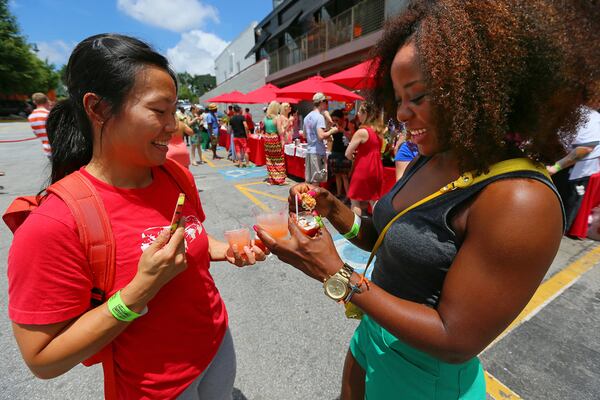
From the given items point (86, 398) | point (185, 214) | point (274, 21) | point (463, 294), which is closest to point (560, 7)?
point (463, 294)

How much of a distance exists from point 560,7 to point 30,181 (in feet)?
36.4

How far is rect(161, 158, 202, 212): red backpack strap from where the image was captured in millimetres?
1430

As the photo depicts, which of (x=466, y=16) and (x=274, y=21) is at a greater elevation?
(x=274, y=21)

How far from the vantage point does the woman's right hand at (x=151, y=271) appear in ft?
3.17

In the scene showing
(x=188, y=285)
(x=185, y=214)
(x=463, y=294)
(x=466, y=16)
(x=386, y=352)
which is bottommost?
(x=386, y=352)

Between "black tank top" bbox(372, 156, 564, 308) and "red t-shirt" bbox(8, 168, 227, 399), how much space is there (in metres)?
0.83

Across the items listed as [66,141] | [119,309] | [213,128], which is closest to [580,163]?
[119,309]

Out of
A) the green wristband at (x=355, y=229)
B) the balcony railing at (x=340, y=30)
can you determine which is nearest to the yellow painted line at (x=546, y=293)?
the green wristband at (x=355, y=229)

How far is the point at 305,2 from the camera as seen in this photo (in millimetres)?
20203

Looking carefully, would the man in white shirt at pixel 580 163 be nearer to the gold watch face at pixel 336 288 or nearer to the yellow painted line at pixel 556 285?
the yellow painted line at pixel 556 285

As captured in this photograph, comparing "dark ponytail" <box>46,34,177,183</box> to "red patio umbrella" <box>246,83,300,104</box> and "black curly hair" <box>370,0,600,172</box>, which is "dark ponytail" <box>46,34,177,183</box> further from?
"red patio umbrella" <box>246,83,300,104</box>

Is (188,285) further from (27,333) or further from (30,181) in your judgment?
(30,181)

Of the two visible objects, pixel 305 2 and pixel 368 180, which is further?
pixel 305 2

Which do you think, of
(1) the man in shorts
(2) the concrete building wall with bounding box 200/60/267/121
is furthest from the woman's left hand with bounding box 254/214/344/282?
(2) the concrete building wall with bounding box 200/60/267/121
